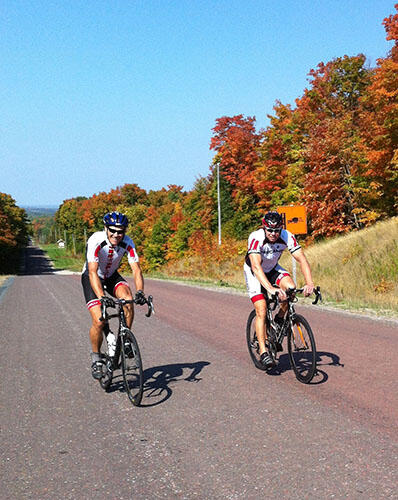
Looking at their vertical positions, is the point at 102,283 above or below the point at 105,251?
below

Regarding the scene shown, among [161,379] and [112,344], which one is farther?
[161,379]

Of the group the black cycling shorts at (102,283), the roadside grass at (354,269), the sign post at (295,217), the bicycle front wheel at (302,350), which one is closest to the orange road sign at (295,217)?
the sign post at (295,217)

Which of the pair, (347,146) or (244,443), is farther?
(347,146)

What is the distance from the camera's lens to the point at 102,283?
623 cm

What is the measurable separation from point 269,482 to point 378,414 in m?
1.77

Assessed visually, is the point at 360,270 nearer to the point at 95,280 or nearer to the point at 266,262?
the point at 266,262

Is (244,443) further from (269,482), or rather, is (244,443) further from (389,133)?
(389,133)

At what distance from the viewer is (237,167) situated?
5247 centimetres

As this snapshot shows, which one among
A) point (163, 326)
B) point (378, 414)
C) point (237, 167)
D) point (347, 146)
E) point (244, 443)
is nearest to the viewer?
point (244, 443)

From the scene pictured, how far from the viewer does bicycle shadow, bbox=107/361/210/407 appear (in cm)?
576

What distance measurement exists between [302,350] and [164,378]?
180cm

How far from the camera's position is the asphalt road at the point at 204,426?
3514 millimetres

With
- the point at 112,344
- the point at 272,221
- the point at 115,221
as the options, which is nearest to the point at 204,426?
the point at 112,344

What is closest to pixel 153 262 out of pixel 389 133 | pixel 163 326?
pixel 389 133
